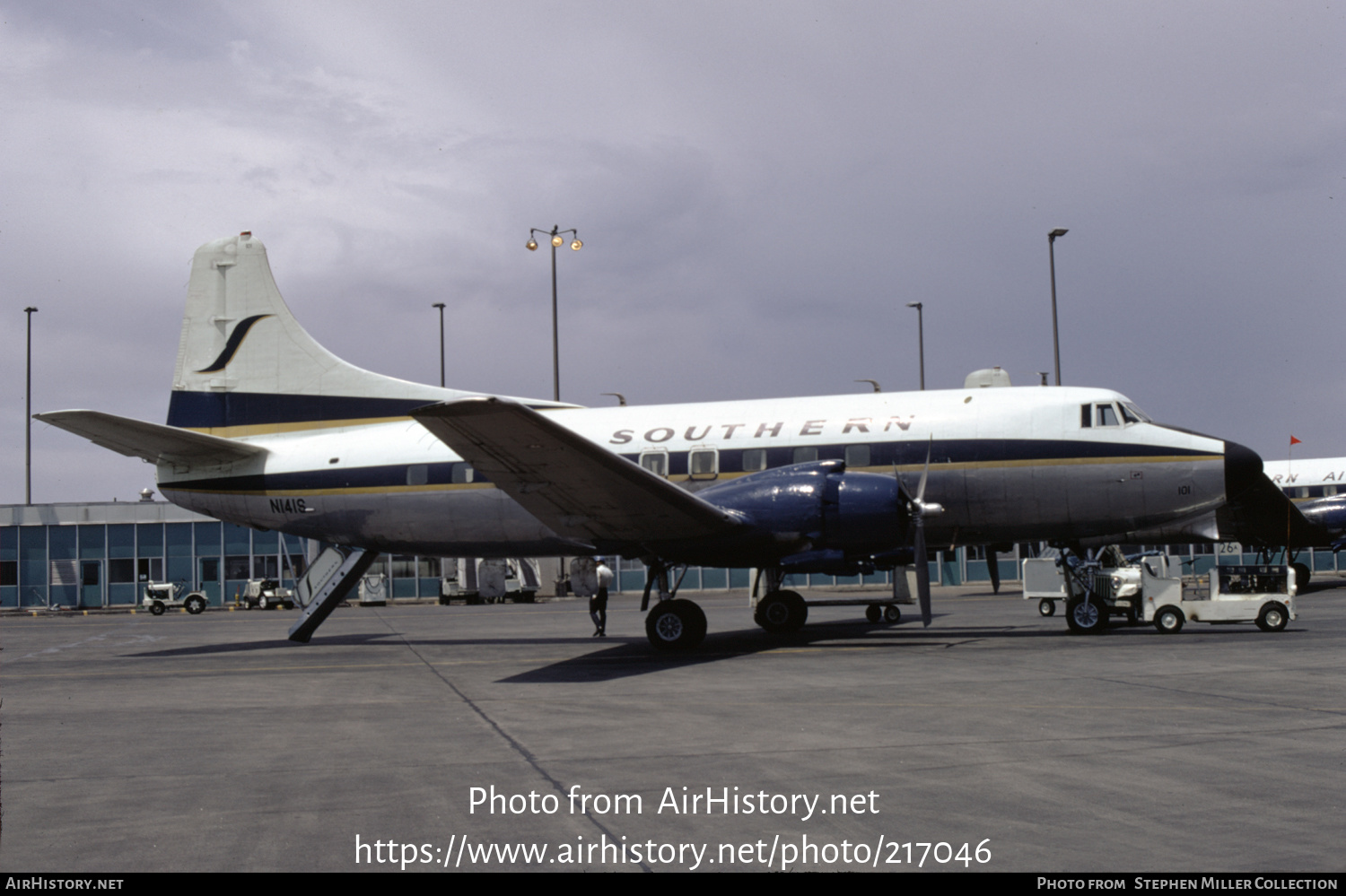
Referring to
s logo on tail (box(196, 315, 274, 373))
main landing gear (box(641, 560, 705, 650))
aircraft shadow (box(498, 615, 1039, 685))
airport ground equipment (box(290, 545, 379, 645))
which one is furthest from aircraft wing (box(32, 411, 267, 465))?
main landing gear (box(641, 560, 705, 650))

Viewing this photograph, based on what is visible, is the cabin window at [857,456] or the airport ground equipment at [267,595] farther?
the airport ground equipment at [267,595]

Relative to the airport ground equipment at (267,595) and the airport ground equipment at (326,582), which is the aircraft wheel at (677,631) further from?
the airport ground equipment at (267,595)

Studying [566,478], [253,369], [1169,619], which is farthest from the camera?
[253,369]

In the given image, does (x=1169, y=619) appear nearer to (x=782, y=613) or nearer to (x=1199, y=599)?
(x=1199, y=599)

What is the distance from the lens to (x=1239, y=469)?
56.9 feet

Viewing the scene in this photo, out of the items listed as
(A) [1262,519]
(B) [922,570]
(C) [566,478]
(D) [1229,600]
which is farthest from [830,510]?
(A) [1262,519]

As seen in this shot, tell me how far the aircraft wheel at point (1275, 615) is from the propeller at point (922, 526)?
20.9 feet

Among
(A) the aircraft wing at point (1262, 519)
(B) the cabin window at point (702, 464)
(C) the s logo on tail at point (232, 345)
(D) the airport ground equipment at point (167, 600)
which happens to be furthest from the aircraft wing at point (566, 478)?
(D) the airport ground equipment at point (167, 600)

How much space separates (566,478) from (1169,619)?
11.7 meters

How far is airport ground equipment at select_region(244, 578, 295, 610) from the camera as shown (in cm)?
4453

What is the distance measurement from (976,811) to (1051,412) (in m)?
13.6

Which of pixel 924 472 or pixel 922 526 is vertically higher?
pixel 924 472

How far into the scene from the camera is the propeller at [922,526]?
15219mm

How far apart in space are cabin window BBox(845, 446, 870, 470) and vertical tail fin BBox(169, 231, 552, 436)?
954cm
